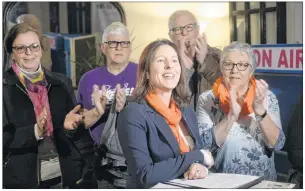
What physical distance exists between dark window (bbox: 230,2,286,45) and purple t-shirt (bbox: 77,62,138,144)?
60cm

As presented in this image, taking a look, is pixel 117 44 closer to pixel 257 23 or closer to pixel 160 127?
pixel 160 127

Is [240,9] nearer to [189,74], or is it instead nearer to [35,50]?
[189,74]

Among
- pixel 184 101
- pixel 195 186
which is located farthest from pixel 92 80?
pixel 195 186

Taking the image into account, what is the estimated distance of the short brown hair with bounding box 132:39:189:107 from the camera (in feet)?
7.56

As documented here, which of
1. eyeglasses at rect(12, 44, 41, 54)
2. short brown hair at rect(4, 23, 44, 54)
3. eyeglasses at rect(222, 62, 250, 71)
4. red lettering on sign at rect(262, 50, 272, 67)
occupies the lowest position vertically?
eyeglasses at rect(222, 62, 250, 71)

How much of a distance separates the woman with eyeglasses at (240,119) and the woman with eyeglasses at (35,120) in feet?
2.40

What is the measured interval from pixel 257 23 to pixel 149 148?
35.5 inches

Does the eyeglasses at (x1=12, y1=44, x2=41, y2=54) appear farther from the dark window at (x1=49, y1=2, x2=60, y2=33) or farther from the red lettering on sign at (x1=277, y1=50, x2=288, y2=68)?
the red lettering on sign at (x1=277, y1=50, x2=288, y2=68)

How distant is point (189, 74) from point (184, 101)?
0.15 m

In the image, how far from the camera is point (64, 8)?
2.48 meters

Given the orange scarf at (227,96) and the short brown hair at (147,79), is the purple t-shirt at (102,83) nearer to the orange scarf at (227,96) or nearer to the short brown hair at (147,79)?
the short brown hair at (147,79)

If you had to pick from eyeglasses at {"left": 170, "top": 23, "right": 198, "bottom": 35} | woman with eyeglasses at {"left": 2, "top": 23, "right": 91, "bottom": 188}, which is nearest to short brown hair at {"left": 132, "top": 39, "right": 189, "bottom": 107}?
eyeglasses at {"left": 170, "top": 23, "right": 198, "bottom": 35}

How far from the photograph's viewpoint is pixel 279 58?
240 centimetres

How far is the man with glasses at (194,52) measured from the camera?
2424 millimetres
